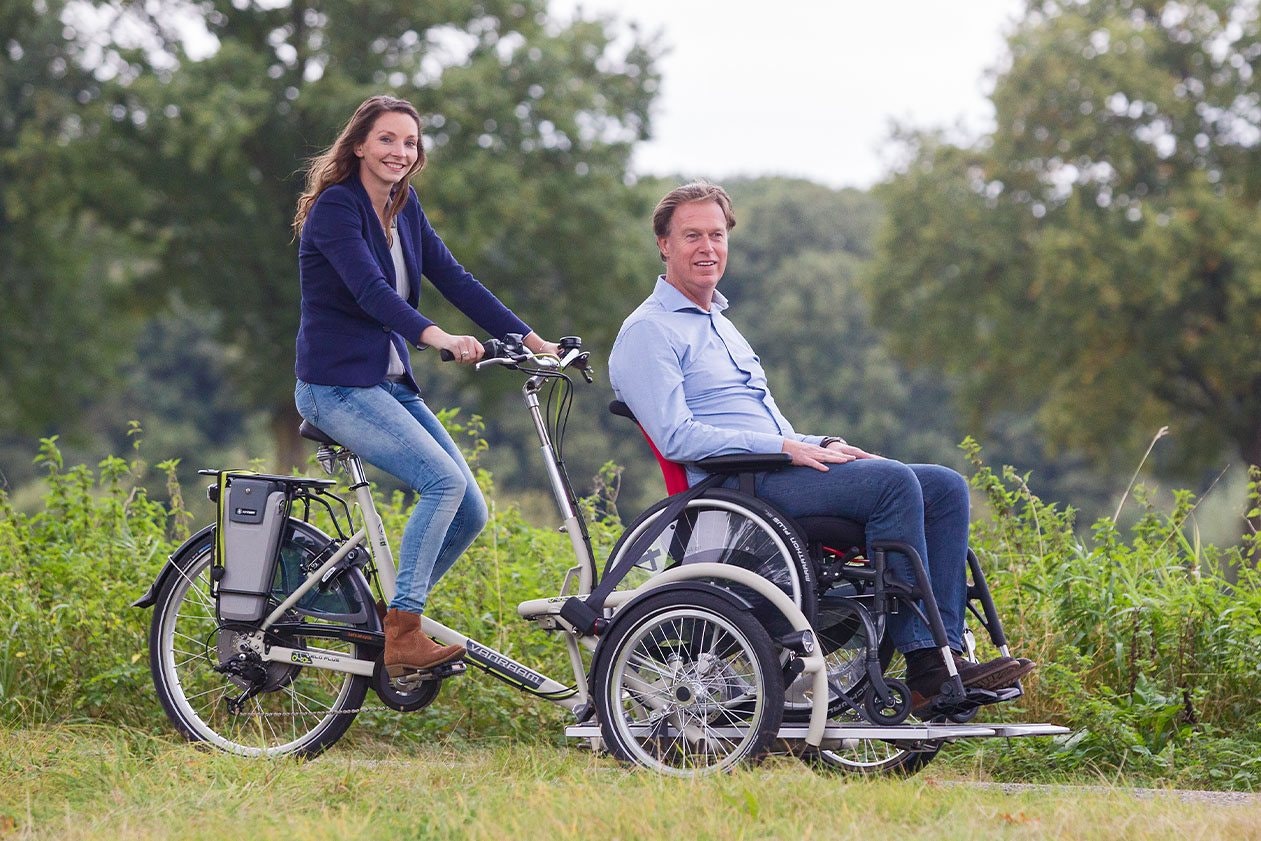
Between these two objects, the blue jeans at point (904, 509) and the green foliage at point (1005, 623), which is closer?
the blue jeans at point (904, 509)

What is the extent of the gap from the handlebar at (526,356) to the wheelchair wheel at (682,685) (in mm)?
771

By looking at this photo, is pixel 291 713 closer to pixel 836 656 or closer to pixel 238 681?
pixel 238 681

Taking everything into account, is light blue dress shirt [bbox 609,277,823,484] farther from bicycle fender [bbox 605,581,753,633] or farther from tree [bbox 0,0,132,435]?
tree [bbox 0,0,132,435]

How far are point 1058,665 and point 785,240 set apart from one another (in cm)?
4339

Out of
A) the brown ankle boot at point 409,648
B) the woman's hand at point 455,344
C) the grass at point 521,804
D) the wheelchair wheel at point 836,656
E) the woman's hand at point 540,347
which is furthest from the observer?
the woman's hand at point 540,347

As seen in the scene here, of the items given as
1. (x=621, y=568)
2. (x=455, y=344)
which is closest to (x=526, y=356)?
(x=455, y=344)

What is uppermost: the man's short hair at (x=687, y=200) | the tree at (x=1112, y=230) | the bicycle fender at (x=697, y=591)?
the tree at (x=1112, y=230)

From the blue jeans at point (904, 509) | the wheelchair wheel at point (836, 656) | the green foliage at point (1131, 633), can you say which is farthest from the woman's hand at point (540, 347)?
the green foliage at point (1131, 633)

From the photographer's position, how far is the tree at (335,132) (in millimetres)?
21156

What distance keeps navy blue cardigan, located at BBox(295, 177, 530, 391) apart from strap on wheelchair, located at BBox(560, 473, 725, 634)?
790 mm

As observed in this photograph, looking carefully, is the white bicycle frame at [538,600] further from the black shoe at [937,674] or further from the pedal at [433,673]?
the black shoe at [937,674]

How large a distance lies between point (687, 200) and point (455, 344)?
833 mm

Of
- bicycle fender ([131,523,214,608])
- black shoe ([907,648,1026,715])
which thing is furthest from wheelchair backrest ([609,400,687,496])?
bicycle fender ([131,523,214,608])

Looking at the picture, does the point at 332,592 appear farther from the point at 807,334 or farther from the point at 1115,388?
the point at 807,334
